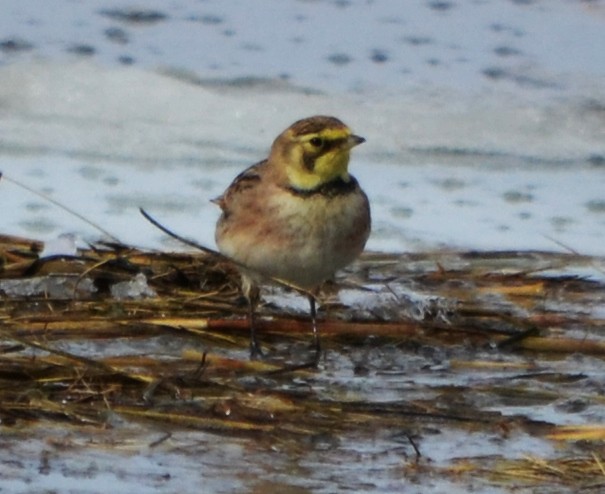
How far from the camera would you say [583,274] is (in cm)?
687

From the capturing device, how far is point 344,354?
5.77m

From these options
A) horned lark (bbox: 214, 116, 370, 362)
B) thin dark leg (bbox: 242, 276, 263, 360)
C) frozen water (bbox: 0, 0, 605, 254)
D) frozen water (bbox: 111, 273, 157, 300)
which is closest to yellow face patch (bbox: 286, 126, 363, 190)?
horned lark (bbox: 214, 116, 370, 362)

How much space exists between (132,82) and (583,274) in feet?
12.6

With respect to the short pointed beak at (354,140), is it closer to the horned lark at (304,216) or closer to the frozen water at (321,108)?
the horned lark at (304,216)

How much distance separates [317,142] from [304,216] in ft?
0.92

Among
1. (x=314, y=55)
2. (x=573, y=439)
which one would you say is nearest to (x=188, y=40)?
(x=314, y=55)

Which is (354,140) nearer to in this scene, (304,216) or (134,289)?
(304,216)

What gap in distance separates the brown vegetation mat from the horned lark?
21 cm

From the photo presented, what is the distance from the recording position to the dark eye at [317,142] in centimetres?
593

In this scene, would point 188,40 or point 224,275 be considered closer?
point 224,275

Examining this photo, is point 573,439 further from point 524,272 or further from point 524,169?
point 524,169

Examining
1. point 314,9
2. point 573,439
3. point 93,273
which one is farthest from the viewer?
point 314,9

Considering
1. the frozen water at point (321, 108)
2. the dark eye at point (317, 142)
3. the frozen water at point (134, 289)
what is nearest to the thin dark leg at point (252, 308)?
the frozen water at point (134, 289)

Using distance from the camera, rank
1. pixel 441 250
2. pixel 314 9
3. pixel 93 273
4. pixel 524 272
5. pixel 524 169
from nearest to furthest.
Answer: pixel 93 273
pixel 524 272
pixel 441 250
pixel 524 169
pixel 314 9
